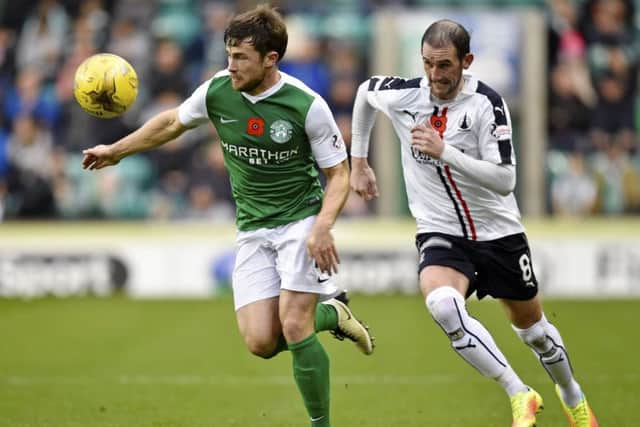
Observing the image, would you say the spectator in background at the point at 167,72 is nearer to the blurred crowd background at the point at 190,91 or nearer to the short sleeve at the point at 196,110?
the blurred crowd background at the point at 190,91

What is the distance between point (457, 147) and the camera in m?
6.92

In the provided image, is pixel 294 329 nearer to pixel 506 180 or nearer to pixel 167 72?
pixel 506 180

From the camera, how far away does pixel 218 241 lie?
54.7 ft

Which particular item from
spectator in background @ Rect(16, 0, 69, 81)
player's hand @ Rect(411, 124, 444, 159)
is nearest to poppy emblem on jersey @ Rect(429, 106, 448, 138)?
player's hand @ Rect(411, 124, 444, 159)

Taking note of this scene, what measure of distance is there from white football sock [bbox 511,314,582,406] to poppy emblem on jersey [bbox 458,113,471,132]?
3.96ft

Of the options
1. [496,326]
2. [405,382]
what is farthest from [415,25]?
[405,382]

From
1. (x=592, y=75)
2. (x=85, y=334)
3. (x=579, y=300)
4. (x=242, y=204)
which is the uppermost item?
(x=242, y=204)

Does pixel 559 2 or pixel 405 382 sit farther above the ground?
pixel 559 2

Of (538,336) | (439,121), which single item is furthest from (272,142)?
(538,336)

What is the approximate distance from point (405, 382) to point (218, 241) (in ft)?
23.8

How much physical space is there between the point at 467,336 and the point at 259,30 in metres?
1.97

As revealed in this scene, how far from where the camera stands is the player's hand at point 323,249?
21.1ft

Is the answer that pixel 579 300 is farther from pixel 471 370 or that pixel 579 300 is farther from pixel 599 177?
pixel 471 370

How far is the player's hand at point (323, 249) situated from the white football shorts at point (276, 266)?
1.06ft
